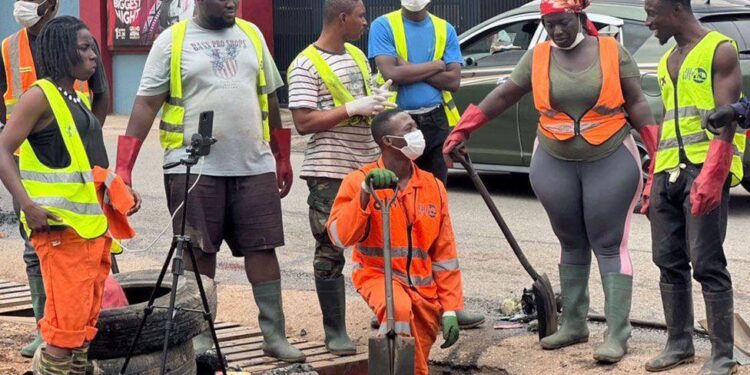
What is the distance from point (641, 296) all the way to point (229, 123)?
2.99 meters

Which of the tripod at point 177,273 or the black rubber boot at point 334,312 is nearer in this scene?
the tripod at point 177,273

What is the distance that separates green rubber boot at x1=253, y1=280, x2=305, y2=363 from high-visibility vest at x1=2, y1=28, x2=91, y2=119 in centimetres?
167

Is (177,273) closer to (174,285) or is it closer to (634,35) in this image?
(174,285)

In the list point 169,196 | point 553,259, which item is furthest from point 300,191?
point 169,196

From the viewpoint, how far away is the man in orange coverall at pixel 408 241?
6.42 m

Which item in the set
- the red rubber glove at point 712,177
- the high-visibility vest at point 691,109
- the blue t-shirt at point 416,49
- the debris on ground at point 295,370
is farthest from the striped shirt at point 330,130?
the red rubber glove at point 712,177

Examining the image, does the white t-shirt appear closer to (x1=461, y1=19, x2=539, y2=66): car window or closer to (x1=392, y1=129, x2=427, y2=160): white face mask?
(x1=392, y1=129, x2=427, y2=160): white face mask

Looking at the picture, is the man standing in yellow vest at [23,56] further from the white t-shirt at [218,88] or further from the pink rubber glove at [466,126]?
the pink rubber glove at [466,126]

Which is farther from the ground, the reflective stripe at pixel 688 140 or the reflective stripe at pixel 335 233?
the reflective stripe at pixel 688 140

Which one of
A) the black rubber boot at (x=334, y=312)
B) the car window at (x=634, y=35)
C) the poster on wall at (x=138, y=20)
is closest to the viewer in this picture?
the black rubber boot at (x=334, y=312)

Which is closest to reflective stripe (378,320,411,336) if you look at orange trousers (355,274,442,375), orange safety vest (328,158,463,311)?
orange trousers (355,274,442,375)

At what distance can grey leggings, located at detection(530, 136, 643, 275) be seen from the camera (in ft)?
22.0

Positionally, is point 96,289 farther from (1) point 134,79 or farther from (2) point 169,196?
(1) point 134,79

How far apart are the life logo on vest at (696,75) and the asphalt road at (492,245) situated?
2.03 metres
